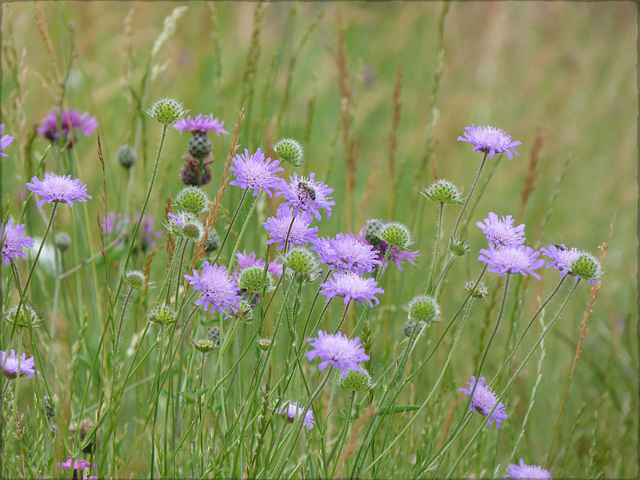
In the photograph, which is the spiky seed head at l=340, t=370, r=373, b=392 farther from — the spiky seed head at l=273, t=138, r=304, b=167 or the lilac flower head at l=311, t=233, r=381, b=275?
the spiky seed head at l=273, t=138, r=304, b=167

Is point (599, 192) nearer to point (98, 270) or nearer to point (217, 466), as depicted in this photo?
point (98, 270)

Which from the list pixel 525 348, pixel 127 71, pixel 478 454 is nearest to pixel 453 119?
pixel 525 348

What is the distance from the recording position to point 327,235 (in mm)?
2553

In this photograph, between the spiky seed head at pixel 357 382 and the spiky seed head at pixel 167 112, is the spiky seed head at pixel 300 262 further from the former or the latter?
the spiky seed head at pixel 167 112

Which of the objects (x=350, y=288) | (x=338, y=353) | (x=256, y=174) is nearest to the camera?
(x=338, y=353)

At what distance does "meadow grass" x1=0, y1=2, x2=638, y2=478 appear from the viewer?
1.37m

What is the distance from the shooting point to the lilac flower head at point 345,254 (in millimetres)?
1334

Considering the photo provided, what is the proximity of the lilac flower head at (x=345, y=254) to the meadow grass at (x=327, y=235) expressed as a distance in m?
0.08

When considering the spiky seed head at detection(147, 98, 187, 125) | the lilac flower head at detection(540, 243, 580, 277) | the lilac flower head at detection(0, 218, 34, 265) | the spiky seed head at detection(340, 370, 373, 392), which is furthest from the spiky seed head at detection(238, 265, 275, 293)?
the lilac flower head at detection(540, 243, 580, 277)

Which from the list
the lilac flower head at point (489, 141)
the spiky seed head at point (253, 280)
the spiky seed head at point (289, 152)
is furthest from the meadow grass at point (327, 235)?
the lilac flower head at point (489, 141)

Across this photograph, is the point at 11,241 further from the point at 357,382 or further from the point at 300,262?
the point at 357,382

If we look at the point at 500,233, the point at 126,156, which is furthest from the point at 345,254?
the point at 126,156

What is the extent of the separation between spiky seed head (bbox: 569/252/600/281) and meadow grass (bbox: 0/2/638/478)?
51 mm

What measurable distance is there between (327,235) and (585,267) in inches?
53.4
